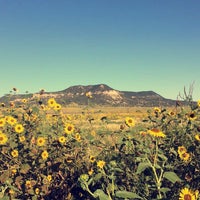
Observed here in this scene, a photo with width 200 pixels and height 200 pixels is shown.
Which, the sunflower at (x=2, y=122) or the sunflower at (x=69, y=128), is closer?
the sunflower at (x=69, y=128)

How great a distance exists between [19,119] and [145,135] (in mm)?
2179

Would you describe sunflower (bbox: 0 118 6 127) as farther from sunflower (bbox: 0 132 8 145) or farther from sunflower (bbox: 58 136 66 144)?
sunflower (bbox: 58 136 66 144)

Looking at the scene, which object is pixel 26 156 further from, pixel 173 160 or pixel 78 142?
pixel 173 160

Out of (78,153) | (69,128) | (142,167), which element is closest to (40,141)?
(69,128)

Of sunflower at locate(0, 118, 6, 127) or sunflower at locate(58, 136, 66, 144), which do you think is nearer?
sunflower at locate(58, 136, 66, 144)

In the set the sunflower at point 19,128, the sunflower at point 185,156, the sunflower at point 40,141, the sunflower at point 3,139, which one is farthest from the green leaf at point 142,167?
the sunflower at point 19,128

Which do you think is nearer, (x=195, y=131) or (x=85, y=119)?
(x=195, y=131)

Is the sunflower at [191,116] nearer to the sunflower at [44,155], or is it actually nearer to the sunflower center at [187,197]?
the sunflower at [44,155]

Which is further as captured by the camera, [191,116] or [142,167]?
[191,116]

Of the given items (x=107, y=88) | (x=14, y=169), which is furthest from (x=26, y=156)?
(x=107, y=88)

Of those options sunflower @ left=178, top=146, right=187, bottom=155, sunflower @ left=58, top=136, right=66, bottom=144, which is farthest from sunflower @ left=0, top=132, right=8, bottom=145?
sunflower @ left=178, top=146, right=187, bottom=155

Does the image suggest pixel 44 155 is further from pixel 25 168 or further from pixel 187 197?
pixel 187 197

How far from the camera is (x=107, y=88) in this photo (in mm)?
142875

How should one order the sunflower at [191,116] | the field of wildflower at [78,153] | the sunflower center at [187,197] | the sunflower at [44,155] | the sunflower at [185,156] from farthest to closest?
1. the sunflower at [44,155]
2. the sunflower at [191,116]
3. the field of wildflower at [78,153]
4. the sunflower at [185,156]
5. the sunflower center at [187,197]
